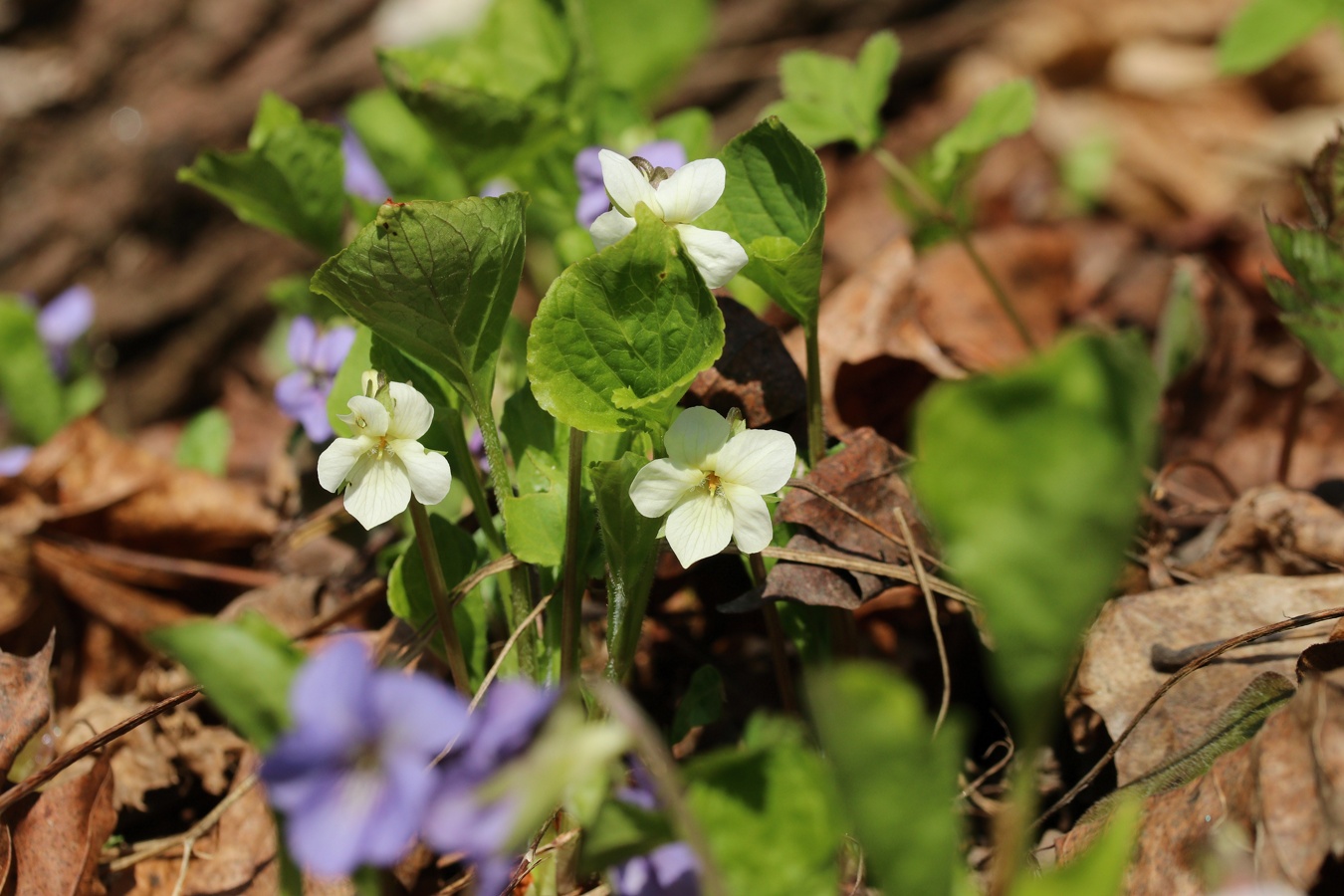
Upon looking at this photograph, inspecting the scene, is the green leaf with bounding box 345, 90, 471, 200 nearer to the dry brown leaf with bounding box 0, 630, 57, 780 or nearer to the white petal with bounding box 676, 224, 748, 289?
the white petal with bounding box 676, 224, 748, 289

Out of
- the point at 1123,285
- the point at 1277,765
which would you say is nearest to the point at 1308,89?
the point at 1123,285

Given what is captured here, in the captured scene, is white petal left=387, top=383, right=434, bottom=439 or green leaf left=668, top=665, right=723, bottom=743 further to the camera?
green leaf left=668, top=665, right=723, bottom=743

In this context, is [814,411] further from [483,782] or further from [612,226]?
[483,782]

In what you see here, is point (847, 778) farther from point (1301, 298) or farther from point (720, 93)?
point (720, 93)

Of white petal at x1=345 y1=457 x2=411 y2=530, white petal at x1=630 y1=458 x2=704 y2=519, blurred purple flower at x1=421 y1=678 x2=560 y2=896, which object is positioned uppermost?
blurred purple flower at x1=421 y1=678 x2=560 y2=896

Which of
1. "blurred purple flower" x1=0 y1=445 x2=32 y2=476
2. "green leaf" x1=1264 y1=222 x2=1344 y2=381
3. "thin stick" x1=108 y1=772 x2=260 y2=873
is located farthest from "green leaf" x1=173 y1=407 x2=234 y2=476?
"green leaf" x1=1264 y1=222 x2=1344 y2=381

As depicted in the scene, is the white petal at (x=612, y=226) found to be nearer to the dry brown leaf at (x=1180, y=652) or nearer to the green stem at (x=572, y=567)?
the green stem at (x=572, y=567)

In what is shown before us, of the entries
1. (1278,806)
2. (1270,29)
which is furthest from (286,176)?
(1270,29)
